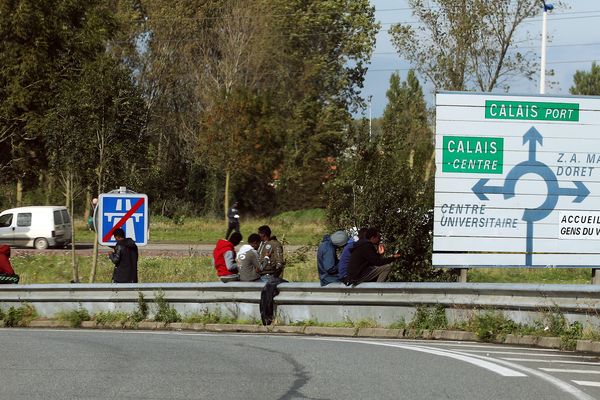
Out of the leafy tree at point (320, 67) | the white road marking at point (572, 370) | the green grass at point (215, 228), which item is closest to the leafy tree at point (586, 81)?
the leafy tree at point (320, 67)

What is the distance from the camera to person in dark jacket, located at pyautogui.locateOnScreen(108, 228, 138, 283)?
826 inches

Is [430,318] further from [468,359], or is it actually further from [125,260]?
[125,260]

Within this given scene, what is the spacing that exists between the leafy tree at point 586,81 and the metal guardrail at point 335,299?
3754 inches

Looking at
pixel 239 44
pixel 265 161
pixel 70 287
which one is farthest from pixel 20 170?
pixel 70 287

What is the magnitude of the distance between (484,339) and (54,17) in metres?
30.4

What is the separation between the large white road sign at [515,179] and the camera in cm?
1959

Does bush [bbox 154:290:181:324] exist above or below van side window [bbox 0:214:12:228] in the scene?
below

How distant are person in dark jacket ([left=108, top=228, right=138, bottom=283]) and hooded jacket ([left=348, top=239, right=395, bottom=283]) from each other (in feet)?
14.4

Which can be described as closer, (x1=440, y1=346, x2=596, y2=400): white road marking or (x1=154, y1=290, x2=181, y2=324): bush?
(x1=440, y1=346, x2=596, y2=400): white road marking

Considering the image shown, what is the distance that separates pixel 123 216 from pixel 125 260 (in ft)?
3.00

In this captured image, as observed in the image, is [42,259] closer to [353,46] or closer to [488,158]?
[488,158]

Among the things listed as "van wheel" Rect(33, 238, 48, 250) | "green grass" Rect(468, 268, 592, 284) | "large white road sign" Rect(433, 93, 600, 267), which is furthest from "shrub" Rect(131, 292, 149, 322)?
"van wheel" Rect(33, 238, 48, 250)

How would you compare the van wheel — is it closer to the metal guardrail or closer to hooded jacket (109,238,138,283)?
the metal guardrail

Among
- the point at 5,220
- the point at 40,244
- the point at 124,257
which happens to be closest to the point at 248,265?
the point at 124,257
